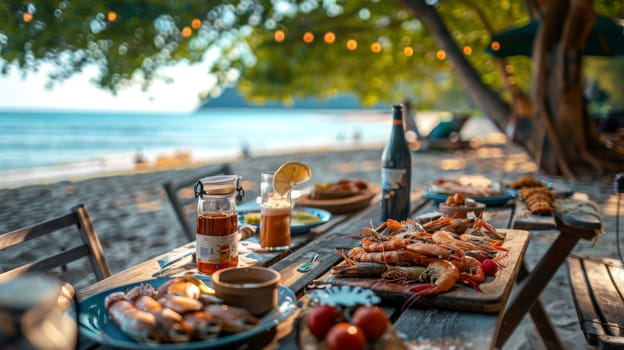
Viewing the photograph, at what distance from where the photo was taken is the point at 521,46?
6812 millimetres

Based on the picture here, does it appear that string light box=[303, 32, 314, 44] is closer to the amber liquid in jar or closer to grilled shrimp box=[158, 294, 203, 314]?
the amber liquid in jar

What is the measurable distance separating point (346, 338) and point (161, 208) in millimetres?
6561

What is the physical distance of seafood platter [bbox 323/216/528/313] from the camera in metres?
1.25

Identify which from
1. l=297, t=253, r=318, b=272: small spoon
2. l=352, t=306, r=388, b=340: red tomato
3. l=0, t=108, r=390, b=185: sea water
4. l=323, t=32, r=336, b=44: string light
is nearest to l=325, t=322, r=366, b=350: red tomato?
l=352, t=306, r=388, b=340: red tomato

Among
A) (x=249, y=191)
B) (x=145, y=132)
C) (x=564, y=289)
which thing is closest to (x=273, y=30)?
(x=249, y=191)

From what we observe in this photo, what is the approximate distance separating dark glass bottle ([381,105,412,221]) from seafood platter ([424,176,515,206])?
0.44 meters

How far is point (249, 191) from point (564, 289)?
16.8ft

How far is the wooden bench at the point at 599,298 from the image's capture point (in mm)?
1922

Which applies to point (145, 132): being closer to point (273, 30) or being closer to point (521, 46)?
point (273, 30)

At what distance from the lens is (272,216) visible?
70.9 inches

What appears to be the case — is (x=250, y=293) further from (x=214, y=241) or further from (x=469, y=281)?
(x=469, y=281)

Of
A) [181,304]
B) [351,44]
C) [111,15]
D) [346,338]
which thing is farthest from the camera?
[351,44]

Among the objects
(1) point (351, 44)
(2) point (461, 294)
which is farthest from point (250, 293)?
A: (1) point (351, 44)

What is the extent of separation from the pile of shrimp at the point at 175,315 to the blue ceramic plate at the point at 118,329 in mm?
17
